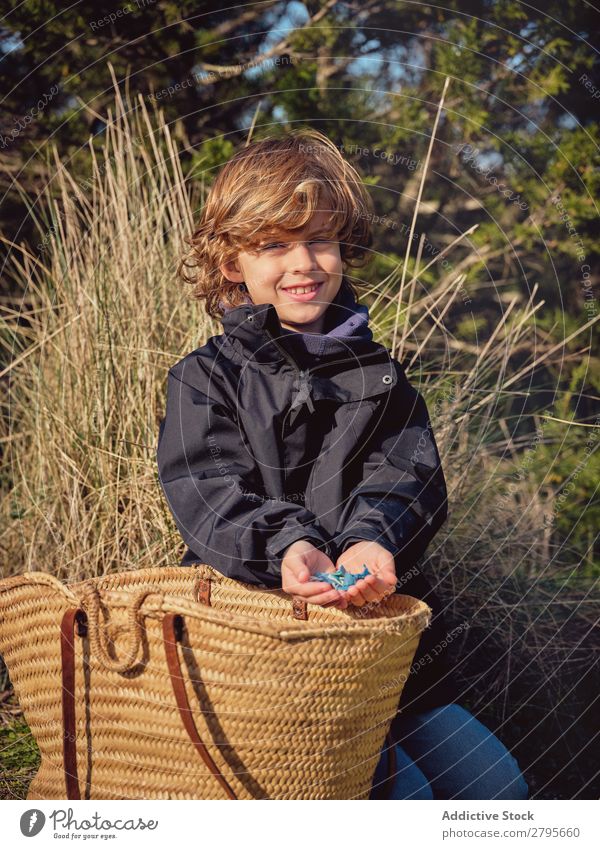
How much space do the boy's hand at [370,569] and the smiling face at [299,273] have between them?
534 millimetres

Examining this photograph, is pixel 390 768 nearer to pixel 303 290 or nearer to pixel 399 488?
pixel 399 488

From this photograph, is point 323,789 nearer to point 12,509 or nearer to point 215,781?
point 215,781

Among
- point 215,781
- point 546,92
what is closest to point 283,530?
point 215,781

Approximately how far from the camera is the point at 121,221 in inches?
113

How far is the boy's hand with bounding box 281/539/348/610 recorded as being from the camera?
5.52 feet

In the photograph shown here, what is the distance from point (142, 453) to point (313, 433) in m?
0.80

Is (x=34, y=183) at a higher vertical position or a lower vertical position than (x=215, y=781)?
higher

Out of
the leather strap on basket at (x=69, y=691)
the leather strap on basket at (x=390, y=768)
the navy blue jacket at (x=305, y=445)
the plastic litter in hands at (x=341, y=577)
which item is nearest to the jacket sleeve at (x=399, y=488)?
the navy blue jacket at (x=305, y=445)

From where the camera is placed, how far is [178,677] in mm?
1557

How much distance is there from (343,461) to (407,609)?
0.33m

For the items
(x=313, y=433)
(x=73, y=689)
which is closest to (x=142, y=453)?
(x=313, y=433)

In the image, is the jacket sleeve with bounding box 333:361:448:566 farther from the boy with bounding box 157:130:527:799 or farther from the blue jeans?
the blue jeans

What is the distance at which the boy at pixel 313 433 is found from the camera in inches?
74.9

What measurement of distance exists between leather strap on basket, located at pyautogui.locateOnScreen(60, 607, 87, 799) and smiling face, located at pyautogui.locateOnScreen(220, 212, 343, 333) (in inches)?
30.5
